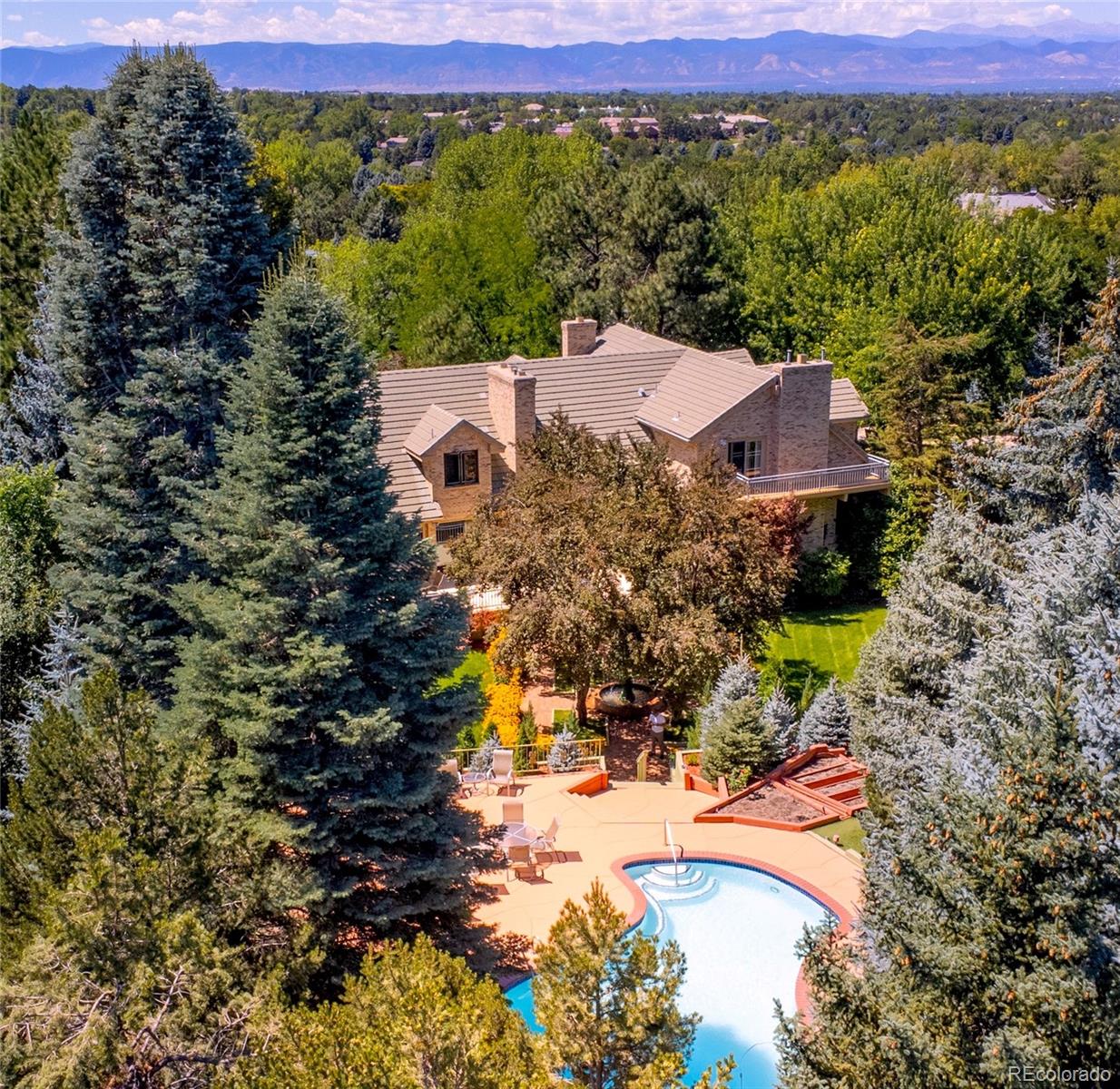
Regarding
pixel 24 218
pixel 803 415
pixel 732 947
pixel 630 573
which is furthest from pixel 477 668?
pixel 24 218

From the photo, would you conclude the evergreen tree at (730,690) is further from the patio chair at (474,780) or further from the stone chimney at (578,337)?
the stone chimney at (578,337)

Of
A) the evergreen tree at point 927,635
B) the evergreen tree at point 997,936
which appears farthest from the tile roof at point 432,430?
the evergreen tree at point 997,936

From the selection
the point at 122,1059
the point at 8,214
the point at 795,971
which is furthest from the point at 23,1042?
the point at 8,214

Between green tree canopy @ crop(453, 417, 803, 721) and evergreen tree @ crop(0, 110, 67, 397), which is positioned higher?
evergreen tree @ crop(0, 110, 67, 397)

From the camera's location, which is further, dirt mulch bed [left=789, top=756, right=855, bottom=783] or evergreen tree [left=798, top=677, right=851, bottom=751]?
evergreen tree [left=798, top=677, right=851, bottom=751]

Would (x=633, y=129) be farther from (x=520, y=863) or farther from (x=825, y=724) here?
(x=520, y=863)

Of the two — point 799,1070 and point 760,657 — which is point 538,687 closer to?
point 760,657

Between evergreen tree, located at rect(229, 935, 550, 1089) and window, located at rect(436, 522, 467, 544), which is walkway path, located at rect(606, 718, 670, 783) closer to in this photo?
window, located at rect(436, 522, 467, 544)

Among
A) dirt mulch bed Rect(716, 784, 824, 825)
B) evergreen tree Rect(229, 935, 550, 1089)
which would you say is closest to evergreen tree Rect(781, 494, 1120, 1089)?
evergreen tree Rect(229, 935, 550, 1089)
